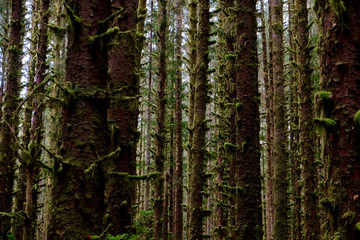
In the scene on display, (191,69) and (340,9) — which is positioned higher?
(191,69)

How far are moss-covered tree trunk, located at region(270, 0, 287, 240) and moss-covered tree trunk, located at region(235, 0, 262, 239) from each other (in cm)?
295

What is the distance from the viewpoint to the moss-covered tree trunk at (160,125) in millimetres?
10328

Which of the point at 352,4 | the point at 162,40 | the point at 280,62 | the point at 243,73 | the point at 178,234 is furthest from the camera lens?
the point at 178,234

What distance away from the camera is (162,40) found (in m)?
10.9

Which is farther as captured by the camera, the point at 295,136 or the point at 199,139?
the point at 295,136

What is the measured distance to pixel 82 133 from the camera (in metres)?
3.19

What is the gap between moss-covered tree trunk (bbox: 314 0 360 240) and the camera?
9.87 feet

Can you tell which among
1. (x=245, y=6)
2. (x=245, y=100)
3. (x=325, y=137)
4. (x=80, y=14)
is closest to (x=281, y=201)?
(x=245, y=100)

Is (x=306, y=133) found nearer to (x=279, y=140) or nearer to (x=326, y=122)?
(x=279, y=140)

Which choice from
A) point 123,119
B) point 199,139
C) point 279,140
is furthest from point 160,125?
point 123,119

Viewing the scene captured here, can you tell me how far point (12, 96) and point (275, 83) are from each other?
7.70 metres

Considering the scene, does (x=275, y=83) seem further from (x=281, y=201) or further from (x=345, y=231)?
(x=345, y=231)

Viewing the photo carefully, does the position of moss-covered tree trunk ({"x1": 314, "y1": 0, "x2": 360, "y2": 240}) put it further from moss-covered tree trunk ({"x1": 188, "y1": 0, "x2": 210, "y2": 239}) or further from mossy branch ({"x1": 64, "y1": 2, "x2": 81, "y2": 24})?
moss-covered tree trunk ({"x1": 188, "y1": 0, "x2": 210, "y2": 239})

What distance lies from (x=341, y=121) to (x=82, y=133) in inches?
104
